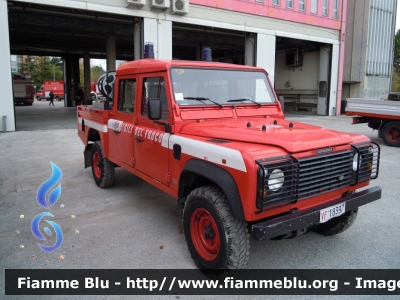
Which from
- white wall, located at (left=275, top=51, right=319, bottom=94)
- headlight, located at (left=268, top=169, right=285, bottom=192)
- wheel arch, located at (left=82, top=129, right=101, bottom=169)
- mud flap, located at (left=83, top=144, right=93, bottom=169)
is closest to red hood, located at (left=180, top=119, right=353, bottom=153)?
headlight, located at (left=268, top=169, right=285, bottom=192)

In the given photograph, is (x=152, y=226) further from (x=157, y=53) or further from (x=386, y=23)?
(x=386, y=23)

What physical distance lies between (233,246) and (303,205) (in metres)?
0.76

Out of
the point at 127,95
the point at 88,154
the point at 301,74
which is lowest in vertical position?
the point at 88,154

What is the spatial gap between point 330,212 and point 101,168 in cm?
414

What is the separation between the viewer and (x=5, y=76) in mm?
13203

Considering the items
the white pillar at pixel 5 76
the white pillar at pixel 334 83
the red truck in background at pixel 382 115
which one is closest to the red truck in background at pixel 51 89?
the white pillar at pixel 5 76

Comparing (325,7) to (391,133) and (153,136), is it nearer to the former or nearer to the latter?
(391,133)

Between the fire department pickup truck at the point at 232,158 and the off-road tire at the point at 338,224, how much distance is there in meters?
0.01

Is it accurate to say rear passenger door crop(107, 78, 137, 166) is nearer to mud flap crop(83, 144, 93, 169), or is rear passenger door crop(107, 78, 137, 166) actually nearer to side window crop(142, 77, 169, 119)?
side window crop(142, 77, 169, 119)

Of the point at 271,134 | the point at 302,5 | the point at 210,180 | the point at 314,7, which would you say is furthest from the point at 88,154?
the point at 314,7

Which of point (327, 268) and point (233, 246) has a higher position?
point (233, 246)

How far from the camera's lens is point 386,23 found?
2436 centimetres

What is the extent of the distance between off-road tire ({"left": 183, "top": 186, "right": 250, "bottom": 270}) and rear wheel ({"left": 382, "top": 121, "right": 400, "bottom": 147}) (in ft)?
31.7

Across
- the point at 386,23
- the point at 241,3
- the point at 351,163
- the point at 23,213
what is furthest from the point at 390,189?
the point at 386,23
